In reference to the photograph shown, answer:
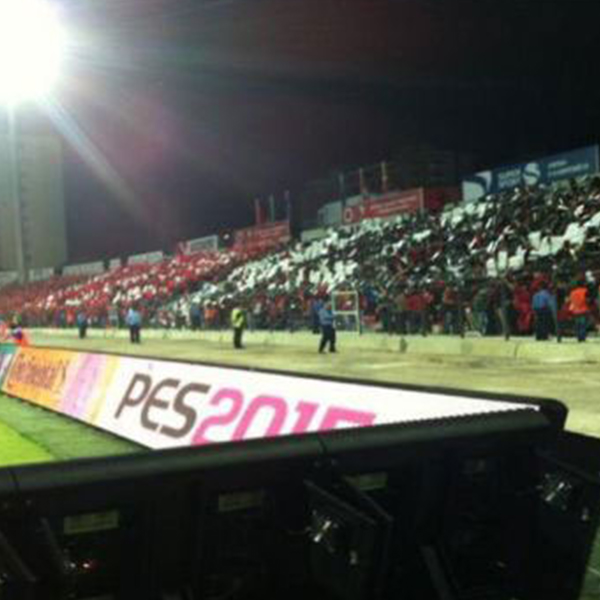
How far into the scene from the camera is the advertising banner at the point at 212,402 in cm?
634

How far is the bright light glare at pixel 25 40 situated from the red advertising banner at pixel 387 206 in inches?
562

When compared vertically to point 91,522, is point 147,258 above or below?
above

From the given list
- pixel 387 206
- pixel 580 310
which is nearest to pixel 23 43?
pixel 387 206

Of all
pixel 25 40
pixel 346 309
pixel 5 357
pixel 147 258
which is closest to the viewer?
pixel 5 357

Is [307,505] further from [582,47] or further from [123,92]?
[123,92]

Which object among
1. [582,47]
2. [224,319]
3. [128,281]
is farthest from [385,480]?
[128,281]

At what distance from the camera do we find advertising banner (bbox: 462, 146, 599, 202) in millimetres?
31391

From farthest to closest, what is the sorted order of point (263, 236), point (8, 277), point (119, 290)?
point (8, 277)
point (119, 290)
point (263, 236)

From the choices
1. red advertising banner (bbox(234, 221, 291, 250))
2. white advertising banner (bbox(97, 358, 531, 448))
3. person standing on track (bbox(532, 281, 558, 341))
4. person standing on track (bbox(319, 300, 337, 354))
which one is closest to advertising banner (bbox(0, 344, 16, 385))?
white advertising banner (bbox(97, 358, 531, 448))

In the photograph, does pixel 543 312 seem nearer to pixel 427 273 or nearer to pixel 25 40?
pixel 427 273

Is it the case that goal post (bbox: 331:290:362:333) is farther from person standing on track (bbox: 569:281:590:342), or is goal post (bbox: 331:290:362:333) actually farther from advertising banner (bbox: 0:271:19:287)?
advertising banner (bbox: 0:271:19:287)

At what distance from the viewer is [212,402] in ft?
30.5

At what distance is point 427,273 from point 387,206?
1251cm

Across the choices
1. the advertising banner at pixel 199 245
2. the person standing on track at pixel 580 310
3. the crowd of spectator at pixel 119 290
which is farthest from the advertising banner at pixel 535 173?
the advertising banner at pixel 199 245
